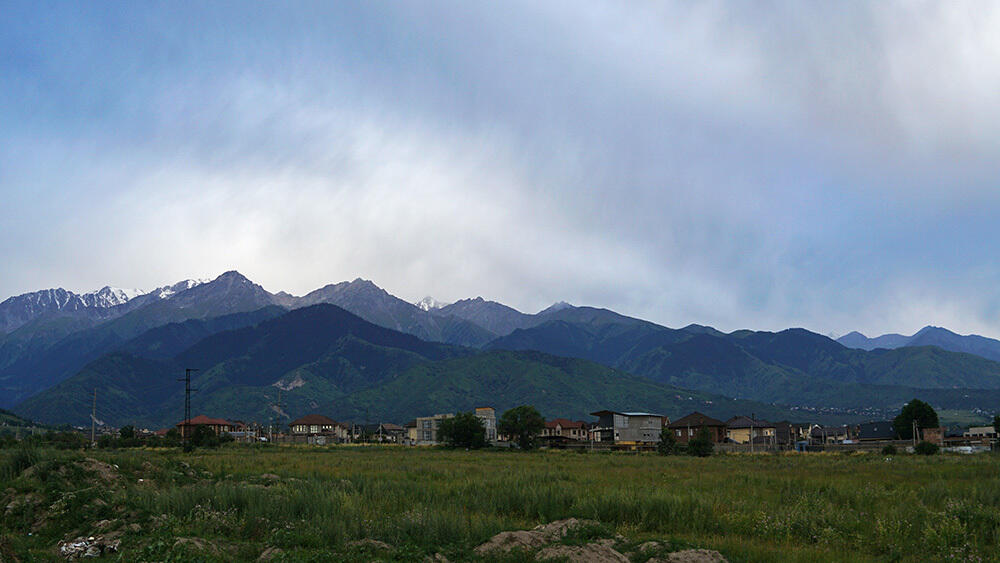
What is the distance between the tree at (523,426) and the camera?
368ft

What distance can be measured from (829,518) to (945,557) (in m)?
5.45

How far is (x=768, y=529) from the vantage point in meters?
23.0

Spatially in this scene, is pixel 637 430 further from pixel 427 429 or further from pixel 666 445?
pixel 427 429

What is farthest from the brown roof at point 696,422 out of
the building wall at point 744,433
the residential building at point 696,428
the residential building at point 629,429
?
the residential building at point 629,429

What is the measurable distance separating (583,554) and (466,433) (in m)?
99.1

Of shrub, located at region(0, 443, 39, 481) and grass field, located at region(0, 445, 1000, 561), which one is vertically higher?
shrub, located at region(0, 443, 39, 481)

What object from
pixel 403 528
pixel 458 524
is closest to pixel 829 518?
pixel 458 524

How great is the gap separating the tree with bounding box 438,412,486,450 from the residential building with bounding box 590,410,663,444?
3449 cm

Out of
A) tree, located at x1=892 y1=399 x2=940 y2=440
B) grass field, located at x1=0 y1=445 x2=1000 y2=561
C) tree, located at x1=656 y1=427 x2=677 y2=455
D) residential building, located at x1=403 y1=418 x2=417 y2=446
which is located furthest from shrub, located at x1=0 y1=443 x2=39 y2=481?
residential building, located at x1=403 y1=418 x2=417 y2=446

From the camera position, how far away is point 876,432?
147 m

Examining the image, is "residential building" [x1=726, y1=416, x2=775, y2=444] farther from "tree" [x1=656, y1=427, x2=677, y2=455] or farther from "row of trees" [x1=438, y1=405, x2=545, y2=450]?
"row of trees" [x1=438, y1=405, x2=545, y2=450]

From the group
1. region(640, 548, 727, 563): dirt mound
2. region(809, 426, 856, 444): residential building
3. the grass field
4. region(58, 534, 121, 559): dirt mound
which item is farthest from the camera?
region(809, 426, 856, 444): residential building

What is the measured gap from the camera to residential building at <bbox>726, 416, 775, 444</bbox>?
136 meters

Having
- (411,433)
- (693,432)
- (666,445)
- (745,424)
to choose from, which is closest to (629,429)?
(693,432)
